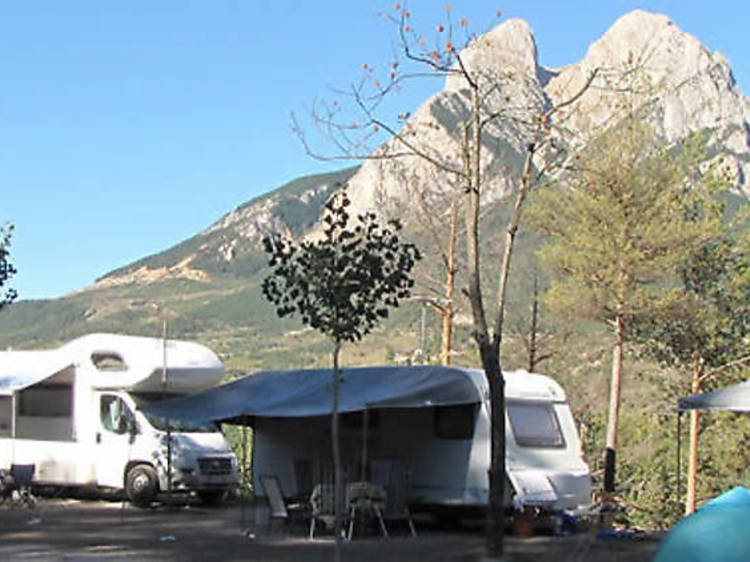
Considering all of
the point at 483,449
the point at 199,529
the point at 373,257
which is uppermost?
the point at 373,257

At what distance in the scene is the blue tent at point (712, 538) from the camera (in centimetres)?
755

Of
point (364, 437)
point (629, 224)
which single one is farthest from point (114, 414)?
point (629, 224)

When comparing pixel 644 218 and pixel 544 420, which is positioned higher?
pixel 644 218

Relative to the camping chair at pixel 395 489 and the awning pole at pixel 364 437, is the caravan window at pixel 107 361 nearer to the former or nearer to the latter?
the awning pole at pixel 364 437

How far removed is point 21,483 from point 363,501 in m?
6.78

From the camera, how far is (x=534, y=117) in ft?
43.1

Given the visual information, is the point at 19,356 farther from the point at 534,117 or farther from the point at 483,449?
the point at 534,117

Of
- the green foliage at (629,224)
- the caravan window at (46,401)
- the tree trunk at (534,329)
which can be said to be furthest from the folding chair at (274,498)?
the tree trunk at (534,329)

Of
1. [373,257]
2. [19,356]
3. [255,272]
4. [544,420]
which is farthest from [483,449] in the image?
[255,272]

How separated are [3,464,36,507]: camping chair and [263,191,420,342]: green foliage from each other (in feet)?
27.6

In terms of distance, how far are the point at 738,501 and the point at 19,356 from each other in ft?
51.2

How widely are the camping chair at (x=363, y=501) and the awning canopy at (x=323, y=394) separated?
106cm

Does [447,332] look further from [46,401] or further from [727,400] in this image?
[727,400]

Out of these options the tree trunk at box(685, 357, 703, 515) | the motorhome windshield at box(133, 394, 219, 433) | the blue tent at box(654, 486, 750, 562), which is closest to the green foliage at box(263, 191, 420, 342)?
the blue tent at box(654, 486, 750, 562)
